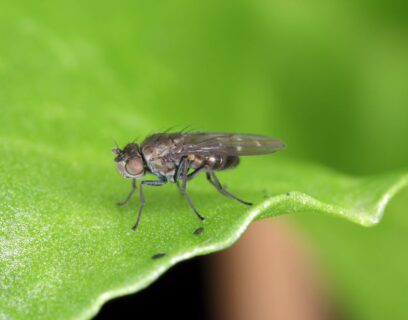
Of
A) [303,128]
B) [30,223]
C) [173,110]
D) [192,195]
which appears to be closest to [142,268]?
[30,223]

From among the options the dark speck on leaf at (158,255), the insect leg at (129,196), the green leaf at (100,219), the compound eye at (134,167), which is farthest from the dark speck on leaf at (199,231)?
the compound eye at (134,167)

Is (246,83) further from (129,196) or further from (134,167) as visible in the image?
(129,196)

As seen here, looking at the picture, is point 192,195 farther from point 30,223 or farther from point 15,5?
point 15,5

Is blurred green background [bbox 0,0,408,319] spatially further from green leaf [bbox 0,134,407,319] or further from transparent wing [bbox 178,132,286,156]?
transparent wing [bbox 178,132,286,156]

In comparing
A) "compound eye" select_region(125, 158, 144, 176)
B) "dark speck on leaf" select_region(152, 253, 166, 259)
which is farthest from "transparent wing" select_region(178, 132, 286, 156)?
"dark speck on leaf" select_region(152, 253, 166, 259)

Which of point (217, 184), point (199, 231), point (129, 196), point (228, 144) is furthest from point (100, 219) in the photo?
point (228, 144)
